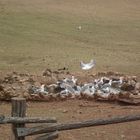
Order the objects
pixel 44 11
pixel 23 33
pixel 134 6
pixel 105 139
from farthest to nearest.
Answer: pixel 134 6 < pixel 44 11 < pixel 23 33 < pixel 105 139

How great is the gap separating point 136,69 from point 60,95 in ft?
13.1

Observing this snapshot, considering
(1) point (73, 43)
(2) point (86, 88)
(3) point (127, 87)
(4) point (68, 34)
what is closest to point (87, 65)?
(3) point (127, 87)

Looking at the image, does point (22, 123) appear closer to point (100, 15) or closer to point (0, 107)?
point (0, 107)

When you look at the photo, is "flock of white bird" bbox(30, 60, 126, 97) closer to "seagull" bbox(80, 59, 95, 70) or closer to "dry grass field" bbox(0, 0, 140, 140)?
"dry grass field" bbox(0, 0, 140, 140)

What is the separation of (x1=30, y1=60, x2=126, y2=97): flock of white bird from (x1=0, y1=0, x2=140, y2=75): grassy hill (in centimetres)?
291

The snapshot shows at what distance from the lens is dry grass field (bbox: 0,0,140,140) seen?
8.59 meters

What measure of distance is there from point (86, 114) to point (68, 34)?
1057 centimetres

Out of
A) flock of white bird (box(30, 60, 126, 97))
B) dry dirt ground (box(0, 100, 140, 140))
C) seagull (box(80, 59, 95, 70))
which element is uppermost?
flock of white bird (box(30, 60, 126, 97))

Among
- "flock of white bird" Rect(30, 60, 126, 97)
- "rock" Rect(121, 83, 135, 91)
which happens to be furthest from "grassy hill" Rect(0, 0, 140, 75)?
"flock of white bird" Rect(30, 60, 126, 97)

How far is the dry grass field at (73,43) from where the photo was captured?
338 inches

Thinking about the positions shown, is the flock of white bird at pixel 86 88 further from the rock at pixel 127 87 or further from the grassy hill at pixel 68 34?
the grassy hill at pixel 68 34

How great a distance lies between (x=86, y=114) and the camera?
8.59 metres

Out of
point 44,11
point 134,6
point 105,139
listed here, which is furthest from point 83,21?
point 105,139

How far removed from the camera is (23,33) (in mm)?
18594
